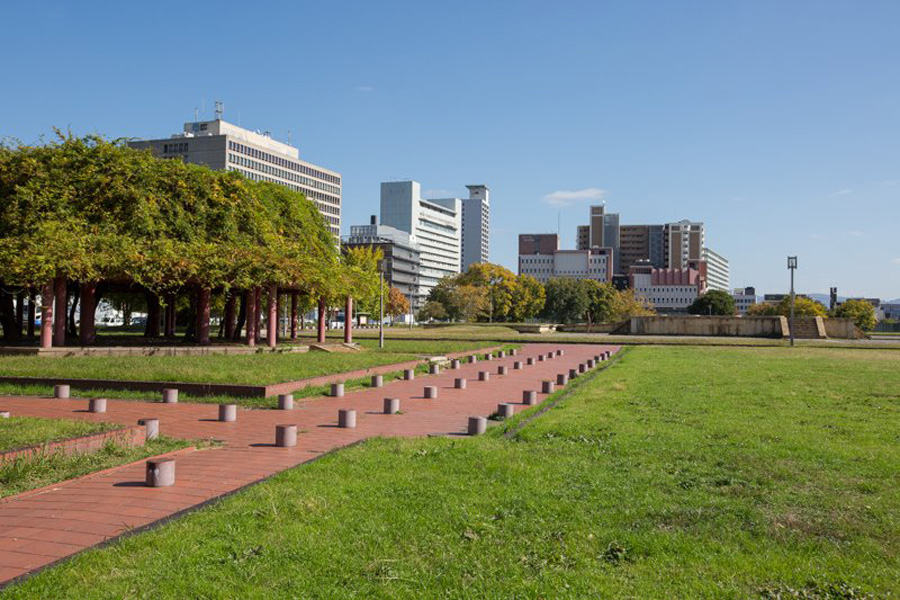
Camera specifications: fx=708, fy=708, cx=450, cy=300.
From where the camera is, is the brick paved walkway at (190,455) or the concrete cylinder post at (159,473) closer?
the brick paved walkway at (190,455)

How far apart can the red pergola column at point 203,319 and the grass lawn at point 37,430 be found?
710 inches

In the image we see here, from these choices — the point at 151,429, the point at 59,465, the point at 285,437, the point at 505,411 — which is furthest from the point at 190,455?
the point at 505,411

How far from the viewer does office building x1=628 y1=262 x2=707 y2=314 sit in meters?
191

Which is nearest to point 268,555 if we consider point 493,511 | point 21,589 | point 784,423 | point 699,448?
point 21,589

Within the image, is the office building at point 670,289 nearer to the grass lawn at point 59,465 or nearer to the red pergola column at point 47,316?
the red pergola column at point 47,316

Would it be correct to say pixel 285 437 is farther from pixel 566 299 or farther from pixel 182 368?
pixel 566 299

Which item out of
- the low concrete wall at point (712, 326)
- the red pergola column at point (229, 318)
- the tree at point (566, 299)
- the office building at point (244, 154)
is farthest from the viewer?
the office building at point (244, 154)

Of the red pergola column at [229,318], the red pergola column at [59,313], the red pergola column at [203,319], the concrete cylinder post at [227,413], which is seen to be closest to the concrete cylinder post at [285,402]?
the concrete cylinder post at [227,413]

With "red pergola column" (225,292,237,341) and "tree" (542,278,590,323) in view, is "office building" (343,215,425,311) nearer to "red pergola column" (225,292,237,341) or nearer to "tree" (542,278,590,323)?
"tree" (542,278,590,323)

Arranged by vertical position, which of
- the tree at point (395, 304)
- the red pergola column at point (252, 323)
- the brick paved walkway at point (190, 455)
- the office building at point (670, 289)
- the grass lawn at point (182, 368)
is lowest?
the brick paved walkway at point (190, 455)

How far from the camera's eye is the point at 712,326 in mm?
63031

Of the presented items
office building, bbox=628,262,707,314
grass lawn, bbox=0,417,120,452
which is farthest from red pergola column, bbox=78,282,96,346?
office building, bbox=628,262,707,314

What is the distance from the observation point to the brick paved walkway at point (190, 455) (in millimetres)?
5910

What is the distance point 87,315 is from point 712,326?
51690mm
